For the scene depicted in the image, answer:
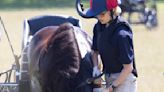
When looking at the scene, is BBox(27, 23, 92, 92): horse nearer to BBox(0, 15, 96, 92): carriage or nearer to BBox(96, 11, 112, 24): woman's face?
BBox(0, 15, 96, 92): carriage

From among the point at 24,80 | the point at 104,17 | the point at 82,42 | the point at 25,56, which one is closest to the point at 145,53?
the point at 25,56

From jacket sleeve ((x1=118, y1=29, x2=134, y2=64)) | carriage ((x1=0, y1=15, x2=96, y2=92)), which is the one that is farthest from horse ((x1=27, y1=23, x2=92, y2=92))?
jacket sleeve ((x1=118, y1=29, x2=134, y2=64))

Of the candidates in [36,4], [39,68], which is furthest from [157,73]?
[36,4]

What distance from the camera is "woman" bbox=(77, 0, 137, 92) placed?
5945mm

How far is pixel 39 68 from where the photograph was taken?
6.22m

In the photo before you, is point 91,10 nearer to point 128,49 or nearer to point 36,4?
point 128,49

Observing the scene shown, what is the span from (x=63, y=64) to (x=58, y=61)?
0.27 feet

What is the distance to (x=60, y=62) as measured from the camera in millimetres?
5961

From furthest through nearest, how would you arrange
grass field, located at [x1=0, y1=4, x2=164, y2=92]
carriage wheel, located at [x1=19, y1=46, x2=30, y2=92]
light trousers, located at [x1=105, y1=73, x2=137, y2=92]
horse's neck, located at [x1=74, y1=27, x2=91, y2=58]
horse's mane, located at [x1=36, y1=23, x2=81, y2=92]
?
grass field, located at [x1=0, y1=4, x2=164, y2=92], carriage wheel, located at [x1=19, y1=46, x2=30, y2=92], horse's neck, located at [x1=74, y1=27, x2=91, y2=58], light trousers, located at [x1=105, y1=73, x2=137, y2=92], horse's mane, located at [x1=36, y1=23, x2=81, y2=92]

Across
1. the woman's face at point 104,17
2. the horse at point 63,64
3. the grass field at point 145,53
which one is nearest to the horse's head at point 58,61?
the horse at point 63,64

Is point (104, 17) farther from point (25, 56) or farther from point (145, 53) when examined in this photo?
point (145, 53)

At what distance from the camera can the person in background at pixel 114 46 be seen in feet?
19.5

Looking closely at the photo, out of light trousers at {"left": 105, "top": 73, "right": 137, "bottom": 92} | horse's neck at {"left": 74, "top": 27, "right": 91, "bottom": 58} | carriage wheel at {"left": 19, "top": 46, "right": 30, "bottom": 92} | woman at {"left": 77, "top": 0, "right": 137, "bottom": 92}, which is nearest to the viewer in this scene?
woman at {"left": 77, "top": 0, "right": 137, "bottom": 92}

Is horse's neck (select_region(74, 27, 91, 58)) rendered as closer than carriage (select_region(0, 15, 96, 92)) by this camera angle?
Yes
